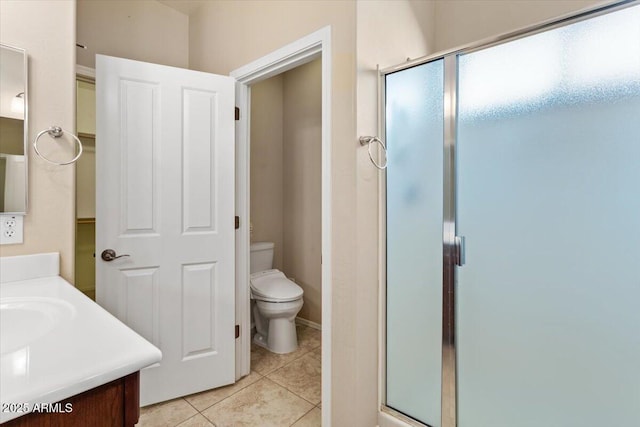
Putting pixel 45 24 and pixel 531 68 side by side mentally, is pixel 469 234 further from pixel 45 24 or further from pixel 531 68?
pixel 45 24

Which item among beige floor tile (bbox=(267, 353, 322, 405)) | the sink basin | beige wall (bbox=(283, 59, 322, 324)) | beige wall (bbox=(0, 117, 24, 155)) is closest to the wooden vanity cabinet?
the sink basin

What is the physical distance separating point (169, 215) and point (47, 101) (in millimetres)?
748

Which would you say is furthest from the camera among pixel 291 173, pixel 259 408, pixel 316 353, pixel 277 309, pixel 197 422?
pixel 291 173

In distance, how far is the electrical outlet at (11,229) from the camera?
4.03 feet

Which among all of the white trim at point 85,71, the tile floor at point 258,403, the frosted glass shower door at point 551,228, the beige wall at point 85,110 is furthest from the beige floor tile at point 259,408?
the beige wall at point 85,110

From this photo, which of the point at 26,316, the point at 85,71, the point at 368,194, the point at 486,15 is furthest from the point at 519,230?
the point at 85,71

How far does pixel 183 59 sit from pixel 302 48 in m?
1.23

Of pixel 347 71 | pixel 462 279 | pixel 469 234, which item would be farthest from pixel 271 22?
pixel 462 279

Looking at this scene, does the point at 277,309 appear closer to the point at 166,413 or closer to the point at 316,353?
the point at 316,353

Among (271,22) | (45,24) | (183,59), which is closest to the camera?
(45,24)

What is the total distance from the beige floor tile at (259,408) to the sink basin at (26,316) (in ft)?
3.62

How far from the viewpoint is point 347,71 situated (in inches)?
58.5

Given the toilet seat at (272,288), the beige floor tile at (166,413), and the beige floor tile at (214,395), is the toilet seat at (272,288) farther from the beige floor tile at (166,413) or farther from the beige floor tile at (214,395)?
the beige floor tile at (166,413)

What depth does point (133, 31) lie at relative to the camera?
7.14 ft
